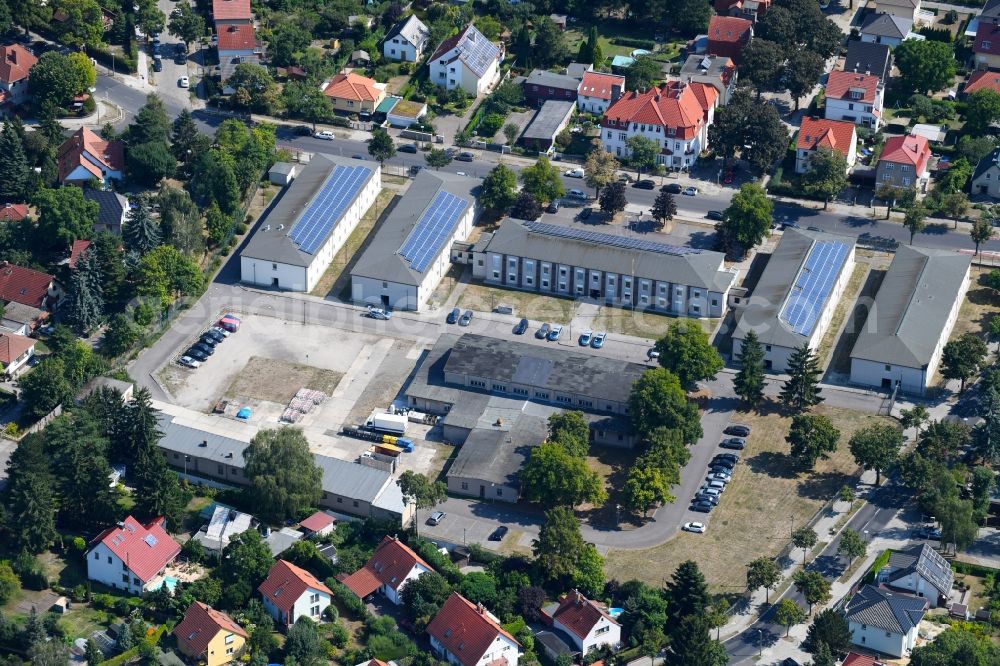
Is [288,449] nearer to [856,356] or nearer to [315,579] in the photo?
[315,579]

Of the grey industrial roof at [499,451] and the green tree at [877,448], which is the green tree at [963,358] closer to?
the green tree at [877,448]

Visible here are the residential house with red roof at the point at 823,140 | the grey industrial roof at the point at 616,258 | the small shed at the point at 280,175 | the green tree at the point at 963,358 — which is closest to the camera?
the green tree at the point at 963,358

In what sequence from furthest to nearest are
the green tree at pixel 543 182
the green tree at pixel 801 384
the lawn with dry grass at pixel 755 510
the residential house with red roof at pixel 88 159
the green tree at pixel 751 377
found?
the residential house with red roof at pixel 88 159 → the green tree at pixel 543 182 → the green tree at pixel 801 384 → the green tree at pixel 751 377 → the lawn with dry grass at pixel 755 510

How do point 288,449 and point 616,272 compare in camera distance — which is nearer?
point 288,449

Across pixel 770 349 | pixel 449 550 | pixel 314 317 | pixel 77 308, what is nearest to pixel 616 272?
pixel 770 349

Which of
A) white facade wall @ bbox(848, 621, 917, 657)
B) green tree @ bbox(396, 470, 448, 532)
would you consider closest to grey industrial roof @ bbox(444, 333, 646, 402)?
green tree @ bbox(396, 470, 448, 532)

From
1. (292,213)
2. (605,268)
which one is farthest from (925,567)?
(292,213)

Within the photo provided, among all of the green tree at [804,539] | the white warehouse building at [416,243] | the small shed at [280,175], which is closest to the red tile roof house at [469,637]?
the green tree at [804,539]
